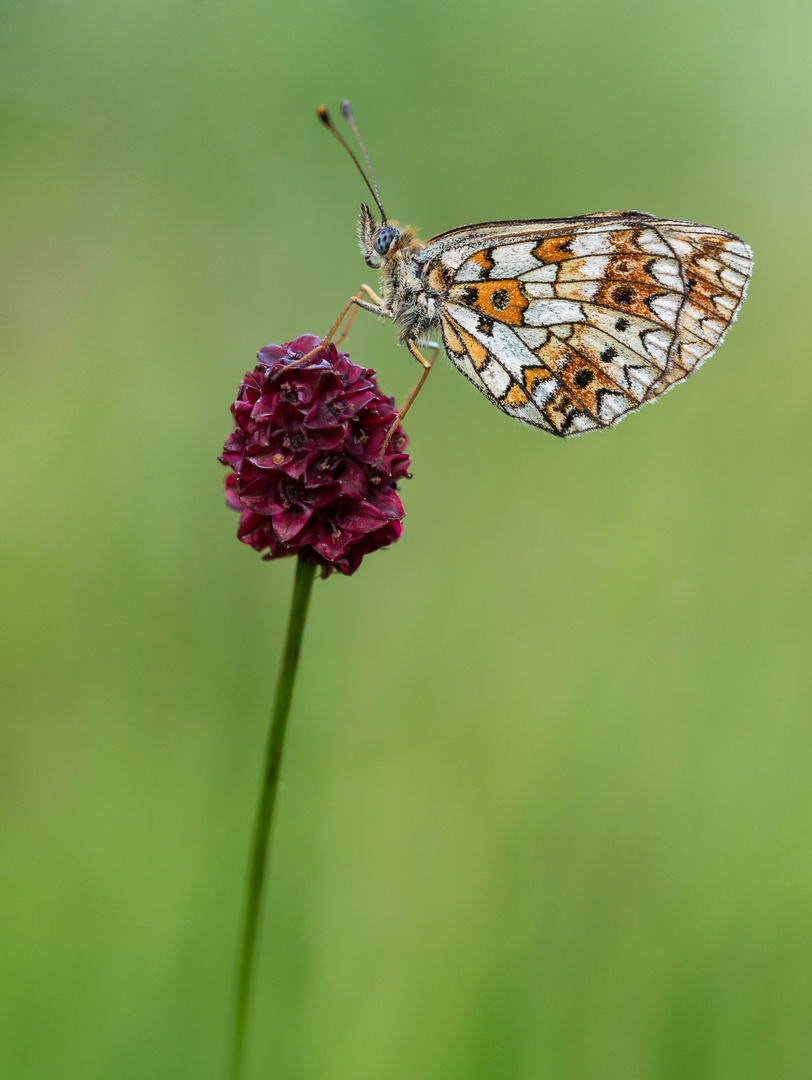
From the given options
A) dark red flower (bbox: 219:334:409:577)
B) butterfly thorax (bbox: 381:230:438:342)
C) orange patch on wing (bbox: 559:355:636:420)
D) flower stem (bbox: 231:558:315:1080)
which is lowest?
flower stem (bbox: 231:558:315:1080)

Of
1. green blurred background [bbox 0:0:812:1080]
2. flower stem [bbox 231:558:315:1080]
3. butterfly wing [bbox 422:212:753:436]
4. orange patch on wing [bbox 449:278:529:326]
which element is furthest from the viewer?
orange patch on wing [bbox 449:278:529:326]

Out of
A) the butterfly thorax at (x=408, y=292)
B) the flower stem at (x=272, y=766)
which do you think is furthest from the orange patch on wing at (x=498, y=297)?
the flower stem at (x=272, y=766)

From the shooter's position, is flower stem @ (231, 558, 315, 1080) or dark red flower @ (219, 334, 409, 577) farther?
dark red flower @ (219, 334, 409, 577)

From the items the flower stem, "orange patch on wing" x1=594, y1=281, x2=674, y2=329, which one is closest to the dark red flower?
the flower stem

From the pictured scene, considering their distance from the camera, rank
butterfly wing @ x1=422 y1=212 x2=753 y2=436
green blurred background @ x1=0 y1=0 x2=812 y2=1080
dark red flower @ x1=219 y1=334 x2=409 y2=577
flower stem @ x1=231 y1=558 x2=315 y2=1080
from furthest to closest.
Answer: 1. butterfly wing @ x1=422 y1=212 x2=753 y2=436
2. green blurred background @ x1=0 y1=0 x2=812 y2=1080
3. dark red flower @ x1=219 y1=334 x2=409 y2=577
4. flower stem @ x1=231 y1=558 x2=315 y2=1080

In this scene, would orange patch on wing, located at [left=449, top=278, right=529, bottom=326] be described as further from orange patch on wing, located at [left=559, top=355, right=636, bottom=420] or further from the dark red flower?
the dark red flower

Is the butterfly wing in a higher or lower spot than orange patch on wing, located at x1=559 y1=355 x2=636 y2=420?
higher

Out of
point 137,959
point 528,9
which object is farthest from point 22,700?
point 528,9

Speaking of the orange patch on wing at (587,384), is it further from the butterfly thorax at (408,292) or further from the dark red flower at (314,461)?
the dark red flower at (314,461)
